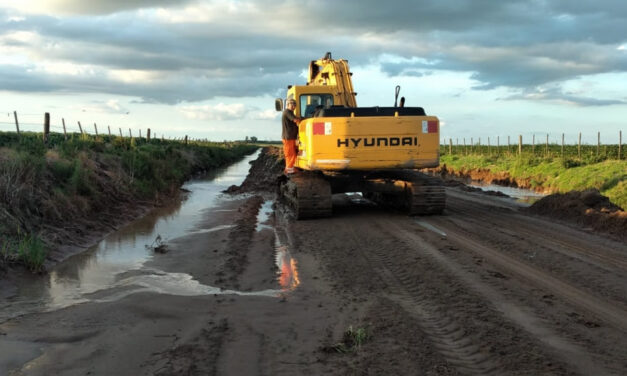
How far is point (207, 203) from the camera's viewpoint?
16.5 m

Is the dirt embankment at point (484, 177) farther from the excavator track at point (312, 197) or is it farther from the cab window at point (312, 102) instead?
the excavator track at point (312, 197)

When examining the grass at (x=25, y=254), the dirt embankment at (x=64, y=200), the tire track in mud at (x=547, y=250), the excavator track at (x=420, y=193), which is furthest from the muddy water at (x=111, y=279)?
the excavator track at (x=420, y=193)

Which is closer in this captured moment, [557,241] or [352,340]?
[352,340]

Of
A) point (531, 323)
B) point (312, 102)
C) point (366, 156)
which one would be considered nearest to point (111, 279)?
point (531, 323)

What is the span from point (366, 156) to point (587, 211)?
4863 millimetres

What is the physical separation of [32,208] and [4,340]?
5391 millimetres

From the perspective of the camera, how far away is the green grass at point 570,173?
16453 millimetres

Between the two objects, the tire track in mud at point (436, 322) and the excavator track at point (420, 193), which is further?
the excavator track at point (420, 193)

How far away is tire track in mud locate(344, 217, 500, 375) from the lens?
389cm

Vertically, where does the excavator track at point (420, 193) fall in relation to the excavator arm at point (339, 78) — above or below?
below

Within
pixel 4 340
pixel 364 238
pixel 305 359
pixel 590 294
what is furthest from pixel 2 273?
pixel 590 294

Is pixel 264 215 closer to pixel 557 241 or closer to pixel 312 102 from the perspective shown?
pixel 312 102

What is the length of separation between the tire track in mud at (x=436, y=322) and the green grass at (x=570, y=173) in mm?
10456

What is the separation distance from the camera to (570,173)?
20.2 metres
